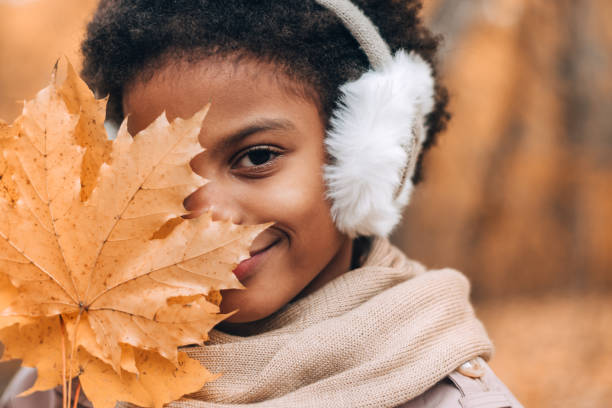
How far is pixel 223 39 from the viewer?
1.13 metres

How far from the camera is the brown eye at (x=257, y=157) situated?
3.75 ft

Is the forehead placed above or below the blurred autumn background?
below

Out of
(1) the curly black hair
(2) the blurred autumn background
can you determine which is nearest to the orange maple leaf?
(1) the curly black hair

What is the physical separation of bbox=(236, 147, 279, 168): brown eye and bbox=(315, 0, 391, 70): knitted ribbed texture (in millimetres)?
315

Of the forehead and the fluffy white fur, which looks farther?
the fluffy white fur

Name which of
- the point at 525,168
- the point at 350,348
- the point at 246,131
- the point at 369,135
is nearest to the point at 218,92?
the point at 246,131

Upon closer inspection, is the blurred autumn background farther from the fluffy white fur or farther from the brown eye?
the brown eye

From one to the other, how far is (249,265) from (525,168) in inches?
208

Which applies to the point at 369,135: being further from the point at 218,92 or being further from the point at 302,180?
the point at 218,92

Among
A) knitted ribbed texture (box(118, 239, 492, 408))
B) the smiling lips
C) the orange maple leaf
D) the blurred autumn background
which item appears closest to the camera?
the orange maple leaf

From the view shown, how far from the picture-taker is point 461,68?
561cm

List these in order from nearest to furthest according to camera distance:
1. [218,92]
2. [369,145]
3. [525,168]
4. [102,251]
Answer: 1. [102,251]
2. [218,92]
3. [369,145]
4. [525,168]

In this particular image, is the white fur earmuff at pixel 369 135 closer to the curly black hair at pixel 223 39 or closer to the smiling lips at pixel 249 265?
the curly black hair at pixel 223 39

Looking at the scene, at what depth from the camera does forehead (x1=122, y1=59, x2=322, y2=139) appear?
3.60ft
